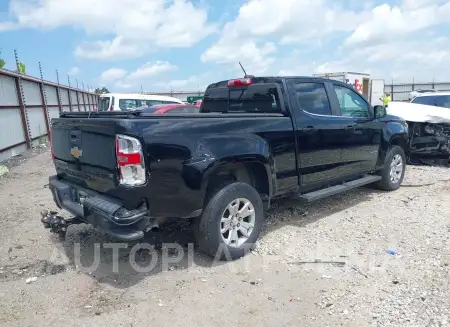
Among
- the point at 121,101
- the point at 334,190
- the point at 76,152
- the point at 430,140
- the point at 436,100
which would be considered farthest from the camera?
the point at 121,101

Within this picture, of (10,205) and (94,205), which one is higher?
(94,205)

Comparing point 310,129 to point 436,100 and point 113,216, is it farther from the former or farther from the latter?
point 436,100

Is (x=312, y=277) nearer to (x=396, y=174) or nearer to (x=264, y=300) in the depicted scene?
(x=264, y=300)

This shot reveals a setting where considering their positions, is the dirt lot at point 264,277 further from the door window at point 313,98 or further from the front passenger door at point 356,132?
the door window at point 313,98

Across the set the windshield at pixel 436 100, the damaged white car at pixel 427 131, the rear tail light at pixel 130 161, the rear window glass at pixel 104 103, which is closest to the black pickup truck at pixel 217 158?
the rear tail light at pixel 130 161

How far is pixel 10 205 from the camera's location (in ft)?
20.5

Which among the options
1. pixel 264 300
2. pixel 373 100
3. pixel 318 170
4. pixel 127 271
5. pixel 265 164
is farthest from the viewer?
pixel 373 100

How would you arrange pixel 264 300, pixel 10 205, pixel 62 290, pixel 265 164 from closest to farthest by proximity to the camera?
pixel 264 300, pixel 62 290, pixel 265 164, pixel 10 205

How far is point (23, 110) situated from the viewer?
1246 centimetres

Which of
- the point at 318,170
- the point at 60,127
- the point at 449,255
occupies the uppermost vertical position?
the point at 60,127

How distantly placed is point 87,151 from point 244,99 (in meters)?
2.19

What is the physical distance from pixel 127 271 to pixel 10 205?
353 centimetres

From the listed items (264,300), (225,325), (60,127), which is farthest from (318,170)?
(60,127)

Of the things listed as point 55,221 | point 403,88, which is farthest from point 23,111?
point 403,88
